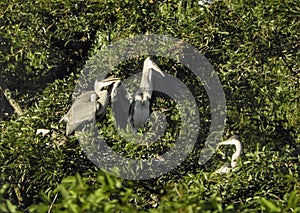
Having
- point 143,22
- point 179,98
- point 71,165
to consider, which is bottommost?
point 71,165

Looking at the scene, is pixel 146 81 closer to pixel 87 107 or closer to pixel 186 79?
pixel 186 79

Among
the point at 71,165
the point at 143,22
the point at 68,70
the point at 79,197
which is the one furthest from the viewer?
the point at 68,70

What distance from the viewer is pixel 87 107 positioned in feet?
22.7

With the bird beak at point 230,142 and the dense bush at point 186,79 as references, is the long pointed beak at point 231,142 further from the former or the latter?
the dense bush at point 186,79

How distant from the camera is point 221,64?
7.17 metres

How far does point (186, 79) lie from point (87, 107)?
0.83 m

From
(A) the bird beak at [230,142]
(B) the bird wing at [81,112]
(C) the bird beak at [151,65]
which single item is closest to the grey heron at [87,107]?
(B) the bird wing at [81,112]

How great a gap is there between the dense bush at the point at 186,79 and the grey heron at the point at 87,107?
156 mm

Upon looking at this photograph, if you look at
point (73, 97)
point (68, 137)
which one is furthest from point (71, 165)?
point (73, 97)

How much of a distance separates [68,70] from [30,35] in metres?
0.75

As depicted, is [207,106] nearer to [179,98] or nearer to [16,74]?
[179,98]

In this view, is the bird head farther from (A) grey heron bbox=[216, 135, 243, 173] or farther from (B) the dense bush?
(A) grey heron bbox=[216, 135, 243, 173]


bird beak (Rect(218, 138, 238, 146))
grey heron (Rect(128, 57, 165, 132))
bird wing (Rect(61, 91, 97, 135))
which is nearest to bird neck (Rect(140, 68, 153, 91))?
grey heron (Rect(128, 57, 165, 132))

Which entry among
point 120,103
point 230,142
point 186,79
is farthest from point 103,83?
point 230,142
